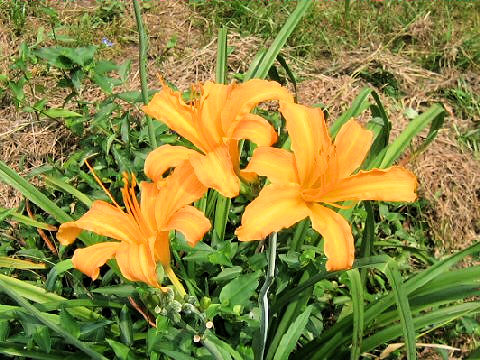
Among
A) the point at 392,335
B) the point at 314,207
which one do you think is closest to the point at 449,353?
the point at 392,335

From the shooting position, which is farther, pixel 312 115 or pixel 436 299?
pixel 436 299

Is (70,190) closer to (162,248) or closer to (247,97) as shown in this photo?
(162,248)

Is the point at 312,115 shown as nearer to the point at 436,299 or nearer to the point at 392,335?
the point at 436,299

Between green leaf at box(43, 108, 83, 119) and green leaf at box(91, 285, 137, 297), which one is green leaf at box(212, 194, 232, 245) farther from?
green leaf at box(43, 108, 83, 119)

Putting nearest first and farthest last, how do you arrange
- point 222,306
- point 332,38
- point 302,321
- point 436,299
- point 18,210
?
point 436,299 → point 222,306 → point 302,321 → point 18,210 → point 332,38

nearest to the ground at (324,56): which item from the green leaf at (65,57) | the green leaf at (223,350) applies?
the green leaf at (65,57)

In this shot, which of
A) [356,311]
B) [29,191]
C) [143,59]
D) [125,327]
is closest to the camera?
[356,311]

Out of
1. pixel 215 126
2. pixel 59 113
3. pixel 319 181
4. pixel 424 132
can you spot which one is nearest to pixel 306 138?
pixel 319 181
